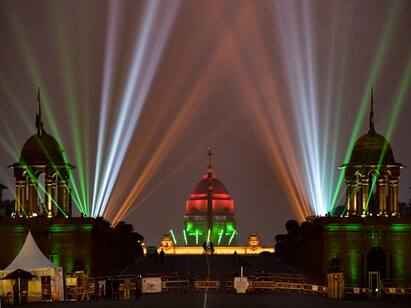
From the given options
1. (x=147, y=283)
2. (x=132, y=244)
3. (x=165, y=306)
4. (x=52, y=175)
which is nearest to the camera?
(x=165, y=306)

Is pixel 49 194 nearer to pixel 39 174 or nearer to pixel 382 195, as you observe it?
pixel 39 174

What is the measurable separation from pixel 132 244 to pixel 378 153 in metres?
32.0

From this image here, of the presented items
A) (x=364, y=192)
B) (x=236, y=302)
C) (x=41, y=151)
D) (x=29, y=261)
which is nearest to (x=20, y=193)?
(x=41, y=151)

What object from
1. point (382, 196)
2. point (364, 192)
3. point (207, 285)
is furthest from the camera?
point (364, 192)

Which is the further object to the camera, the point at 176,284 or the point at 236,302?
the point at 176,284

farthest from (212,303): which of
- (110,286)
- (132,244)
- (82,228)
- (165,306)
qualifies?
(132,244)

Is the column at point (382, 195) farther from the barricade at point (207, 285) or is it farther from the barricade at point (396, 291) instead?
the barricade at point (396, 291)

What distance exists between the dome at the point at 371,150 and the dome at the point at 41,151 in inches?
793

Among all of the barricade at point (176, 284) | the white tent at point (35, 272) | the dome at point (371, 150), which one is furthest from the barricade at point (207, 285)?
the dome at point (371, 150)

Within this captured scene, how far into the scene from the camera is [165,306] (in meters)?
62.1

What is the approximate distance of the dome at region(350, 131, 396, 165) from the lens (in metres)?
99.5

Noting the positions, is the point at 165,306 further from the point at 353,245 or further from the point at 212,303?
the point at 353,245

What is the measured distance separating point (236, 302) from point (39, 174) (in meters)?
36.4

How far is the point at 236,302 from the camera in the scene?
2549 inches
